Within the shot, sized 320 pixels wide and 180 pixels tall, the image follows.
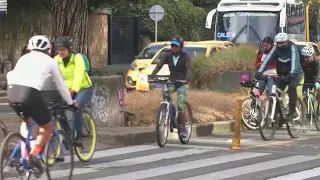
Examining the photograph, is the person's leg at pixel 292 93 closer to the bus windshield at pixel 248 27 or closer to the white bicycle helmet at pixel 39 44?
the white bicycle helmet at pixel 39 44

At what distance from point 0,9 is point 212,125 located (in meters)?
A: 13.9

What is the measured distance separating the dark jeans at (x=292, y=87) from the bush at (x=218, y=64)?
558 cm

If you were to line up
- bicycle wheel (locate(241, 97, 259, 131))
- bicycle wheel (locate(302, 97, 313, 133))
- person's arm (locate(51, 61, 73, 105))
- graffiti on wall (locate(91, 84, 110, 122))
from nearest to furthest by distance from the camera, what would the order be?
person's arm (locate(51, 61, 73, 105)) < graffiti on wall (locate(91, 84, 110, 122)) < bicycle wheel (locate(241, 97, 259, 131)) < bicycle wheel (locate(302, 97, 313, 133))

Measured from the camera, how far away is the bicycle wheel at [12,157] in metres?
7.63

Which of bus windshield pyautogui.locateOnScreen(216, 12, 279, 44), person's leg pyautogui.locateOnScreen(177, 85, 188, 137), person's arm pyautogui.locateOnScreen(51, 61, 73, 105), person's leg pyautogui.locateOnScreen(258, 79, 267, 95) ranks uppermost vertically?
bus windshield pyautogui.locateOnScreen(216, 12, 279, 44)

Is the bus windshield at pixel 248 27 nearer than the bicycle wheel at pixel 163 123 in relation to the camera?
No

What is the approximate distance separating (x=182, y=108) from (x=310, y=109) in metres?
3.72

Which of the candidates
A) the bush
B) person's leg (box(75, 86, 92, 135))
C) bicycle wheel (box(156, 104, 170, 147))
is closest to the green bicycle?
bicycle wheel (box(156, 104, 170, 147))

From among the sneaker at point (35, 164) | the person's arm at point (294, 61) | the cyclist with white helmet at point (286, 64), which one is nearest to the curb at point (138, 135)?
the cyclist with white helmet at point (286, 64)

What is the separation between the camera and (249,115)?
14.3 meters

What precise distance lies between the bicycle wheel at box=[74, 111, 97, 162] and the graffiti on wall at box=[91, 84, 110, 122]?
7.35 ft

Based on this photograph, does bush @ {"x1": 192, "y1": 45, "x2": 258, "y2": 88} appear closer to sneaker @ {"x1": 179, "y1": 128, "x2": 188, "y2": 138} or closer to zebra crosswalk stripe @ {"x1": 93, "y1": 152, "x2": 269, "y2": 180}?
sneaker @ {"x1": 179, "y1": 128, "x2": 188, "y2": 138}

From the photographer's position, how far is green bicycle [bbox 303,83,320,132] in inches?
568

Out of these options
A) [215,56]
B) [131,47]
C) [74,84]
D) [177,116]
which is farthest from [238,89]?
[131,47]
